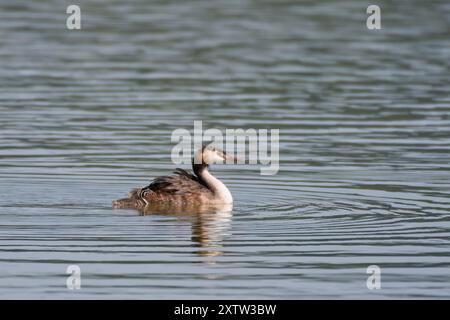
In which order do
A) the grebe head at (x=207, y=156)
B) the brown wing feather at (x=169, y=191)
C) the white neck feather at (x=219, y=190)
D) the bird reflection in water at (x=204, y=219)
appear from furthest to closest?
the grebe head at (x=207, y=156)
the white neck feather at (x=219, y=190)
the brown wing feather at (x=169, y=191)
the bird reflection in water at (x=204, y=219)

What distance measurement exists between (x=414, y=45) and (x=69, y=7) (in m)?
11.6

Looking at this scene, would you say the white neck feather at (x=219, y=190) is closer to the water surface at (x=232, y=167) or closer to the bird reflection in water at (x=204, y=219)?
the bird reflection in water at (x=204, y=219)

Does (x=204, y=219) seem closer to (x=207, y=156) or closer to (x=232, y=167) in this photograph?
(x=207, y=156)

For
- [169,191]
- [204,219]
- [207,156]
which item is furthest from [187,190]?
[204,219]

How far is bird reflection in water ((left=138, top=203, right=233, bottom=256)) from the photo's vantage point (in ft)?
44.8

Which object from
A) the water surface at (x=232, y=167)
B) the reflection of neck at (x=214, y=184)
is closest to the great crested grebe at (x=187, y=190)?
the reflection of neck at (x=214, y=184)

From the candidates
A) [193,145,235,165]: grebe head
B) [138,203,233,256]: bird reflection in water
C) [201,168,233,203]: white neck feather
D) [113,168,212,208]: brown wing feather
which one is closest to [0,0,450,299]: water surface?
[138,203,233,256]: bird reflection in water

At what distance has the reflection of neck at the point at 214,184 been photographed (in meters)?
15.9

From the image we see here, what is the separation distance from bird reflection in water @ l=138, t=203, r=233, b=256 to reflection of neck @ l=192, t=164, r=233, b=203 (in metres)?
0.10

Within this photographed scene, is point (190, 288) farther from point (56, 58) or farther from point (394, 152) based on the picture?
point (56, 58)

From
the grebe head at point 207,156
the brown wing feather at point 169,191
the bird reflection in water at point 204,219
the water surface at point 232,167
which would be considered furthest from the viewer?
the grebe head at point 207,156

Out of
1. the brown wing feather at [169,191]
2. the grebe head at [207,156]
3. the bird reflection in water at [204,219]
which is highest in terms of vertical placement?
the grebe head at [207,156]
